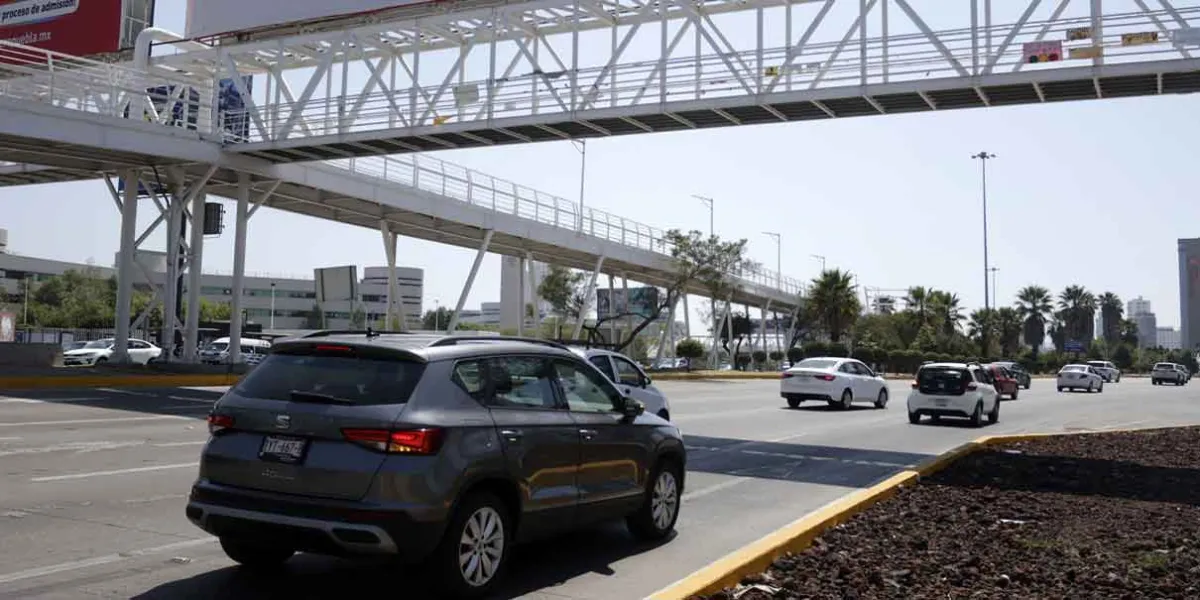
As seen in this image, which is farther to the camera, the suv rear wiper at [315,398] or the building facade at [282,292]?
the building facade at [282,292]

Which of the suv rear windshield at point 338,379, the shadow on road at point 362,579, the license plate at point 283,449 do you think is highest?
the suv rear windshield at point 338,379

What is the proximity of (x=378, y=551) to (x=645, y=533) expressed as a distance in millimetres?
2892

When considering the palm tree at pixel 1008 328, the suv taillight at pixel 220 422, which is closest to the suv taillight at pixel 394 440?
the suv taillight at pixel 220 422

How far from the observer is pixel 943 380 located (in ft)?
75.6

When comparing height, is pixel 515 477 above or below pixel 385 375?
below

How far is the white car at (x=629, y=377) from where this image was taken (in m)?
14.6

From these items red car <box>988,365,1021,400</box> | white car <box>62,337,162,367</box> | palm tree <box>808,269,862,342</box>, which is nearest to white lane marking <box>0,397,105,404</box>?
white car <box>62,337,162,367</box>

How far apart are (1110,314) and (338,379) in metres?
146

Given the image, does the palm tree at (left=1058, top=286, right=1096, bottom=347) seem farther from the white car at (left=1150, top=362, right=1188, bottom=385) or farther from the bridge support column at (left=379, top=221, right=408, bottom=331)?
the bridge support column at (left=379, top=221, right=408, bottom=331)

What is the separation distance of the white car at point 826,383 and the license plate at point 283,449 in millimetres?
22772

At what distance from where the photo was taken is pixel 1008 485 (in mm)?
11180

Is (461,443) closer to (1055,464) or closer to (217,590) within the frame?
(217,590)

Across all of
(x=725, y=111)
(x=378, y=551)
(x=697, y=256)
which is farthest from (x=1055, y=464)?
(x=697, y=256)

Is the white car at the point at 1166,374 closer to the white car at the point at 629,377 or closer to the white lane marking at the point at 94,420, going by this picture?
the white car at the point at 629,377
